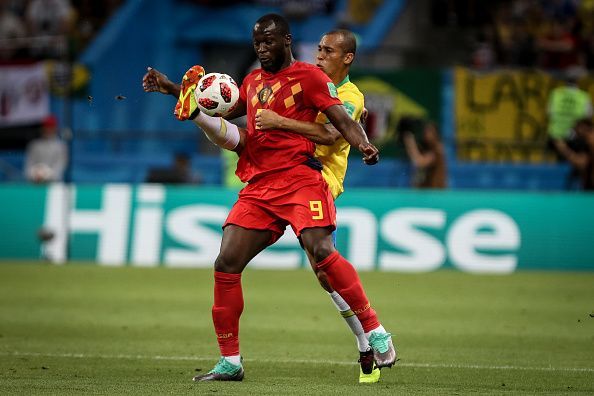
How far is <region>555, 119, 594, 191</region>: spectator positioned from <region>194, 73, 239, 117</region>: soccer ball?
13.5m

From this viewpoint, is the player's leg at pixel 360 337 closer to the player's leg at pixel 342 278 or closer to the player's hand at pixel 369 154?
the player's leg at pixel 342 278

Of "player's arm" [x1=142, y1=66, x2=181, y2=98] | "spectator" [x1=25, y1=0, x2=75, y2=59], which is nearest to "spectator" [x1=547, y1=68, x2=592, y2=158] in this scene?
"spectator" [x1=25, y1=0, x2=75, y2=59]

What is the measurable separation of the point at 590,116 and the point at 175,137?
7.84 metres

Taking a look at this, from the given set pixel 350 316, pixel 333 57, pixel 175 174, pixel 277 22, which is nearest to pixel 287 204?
pixel 350 316

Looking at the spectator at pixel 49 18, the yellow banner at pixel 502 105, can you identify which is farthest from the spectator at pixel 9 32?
the yellow banner at pixel 502 105

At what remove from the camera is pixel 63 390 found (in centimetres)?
821

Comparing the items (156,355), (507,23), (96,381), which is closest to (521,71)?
(507,23)

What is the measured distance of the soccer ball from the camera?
345 inches

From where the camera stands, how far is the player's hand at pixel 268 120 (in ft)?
28.8

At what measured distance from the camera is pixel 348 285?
8828 millimetres

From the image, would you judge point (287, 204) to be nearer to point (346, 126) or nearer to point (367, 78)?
point (346, 126)

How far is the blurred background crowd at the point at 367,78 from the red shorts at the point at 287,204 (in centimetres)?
1284

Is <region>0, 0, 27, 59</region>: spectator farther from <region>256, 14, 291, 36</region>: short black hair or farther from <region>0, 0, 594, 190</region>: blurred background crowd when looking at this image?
<region>256, 14, 291, 36</region>: short black hair

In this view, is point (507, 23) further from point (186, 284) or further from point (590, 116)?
point (186, 284)
